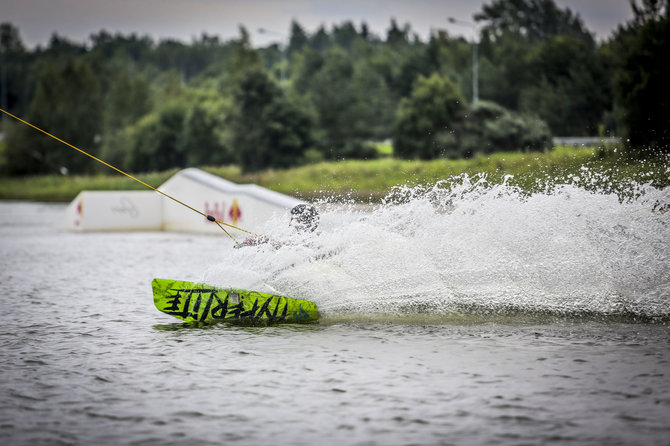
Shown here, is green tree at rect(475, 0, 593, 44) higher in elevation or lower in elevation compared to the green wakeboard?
higher

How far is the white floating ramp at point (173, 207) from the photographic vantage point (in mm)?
24728

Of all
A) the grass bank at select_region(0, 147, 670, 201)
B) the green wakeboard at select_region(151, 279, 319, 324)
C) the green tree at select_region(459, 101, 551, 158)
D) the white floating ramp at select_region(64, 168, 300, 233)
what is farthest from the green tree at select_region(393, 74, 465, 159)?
the green wakeboard at select_region(151, 279, 319, 324)

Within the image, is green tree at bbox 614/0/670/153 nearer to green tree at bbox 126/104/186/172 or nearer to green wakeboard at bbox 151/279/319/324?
green wakeboard at bbox 151/279/319/324

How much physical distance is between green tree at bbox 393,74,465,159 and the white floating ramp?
26524 mm

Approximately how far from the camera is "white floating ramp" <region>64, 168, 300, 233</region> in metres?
24.7

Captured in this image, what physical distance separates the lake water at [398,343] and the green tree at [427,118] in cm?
4115

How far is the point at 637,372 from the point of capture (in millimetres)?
7500

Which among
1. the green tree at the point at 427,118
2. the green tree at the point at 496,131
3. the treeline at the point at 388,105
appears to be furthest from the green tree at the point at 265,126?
the green tree at the point at 496,131

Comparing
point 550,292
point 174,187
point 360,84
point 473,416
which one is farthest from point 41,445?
point 360,84

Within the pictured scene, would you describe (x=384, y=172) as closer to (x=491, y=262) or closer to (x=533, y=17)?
(x=491, y=262)

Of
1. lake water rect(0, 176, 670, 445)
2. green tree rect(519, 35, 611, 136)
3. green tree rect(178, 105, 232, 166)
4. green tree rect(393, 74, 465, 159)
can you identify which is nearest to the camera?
lake water rect(0, 176, 670, 445)

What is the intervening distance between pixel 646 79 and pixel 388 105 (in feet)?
165

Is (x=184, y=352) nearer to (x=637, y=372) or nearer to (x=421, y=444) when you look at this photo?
(x=421, y=444)

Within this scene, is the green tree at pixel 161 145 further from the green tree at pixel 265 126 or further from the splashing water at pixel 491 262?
the splashing water at pixel 491 262
